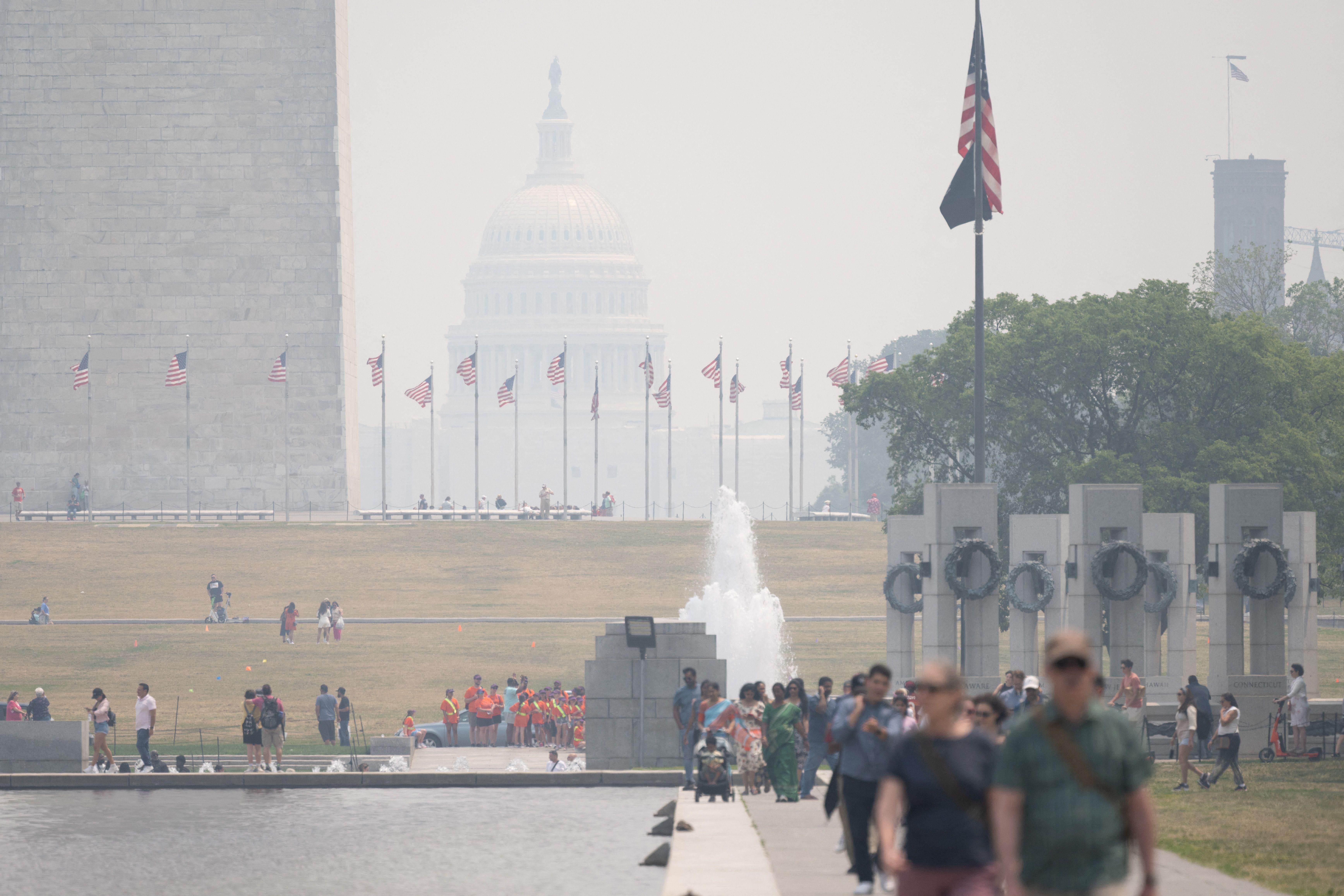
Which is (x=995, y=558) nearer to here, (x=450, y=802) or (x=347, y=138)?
(x=450, y=802)

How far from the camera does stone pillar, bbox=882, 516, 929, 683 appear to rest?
32.2 metres

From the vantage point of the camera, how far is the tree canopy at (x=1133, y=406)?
41.4 meters

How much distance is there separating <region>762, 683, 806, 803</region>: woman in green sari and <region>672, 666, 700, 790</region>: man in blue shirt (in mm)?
1501

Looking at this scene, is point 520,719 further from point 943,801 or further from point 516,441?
point 516,441

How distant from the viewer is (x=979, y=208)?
30031 mm

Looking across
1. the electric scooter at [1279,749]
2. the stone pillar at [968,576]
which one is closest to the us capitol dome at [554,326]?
the stone pillar at [968,576]

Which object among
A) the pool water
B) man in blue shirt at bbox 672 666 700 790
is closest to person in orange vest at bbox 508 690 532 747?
the pool water

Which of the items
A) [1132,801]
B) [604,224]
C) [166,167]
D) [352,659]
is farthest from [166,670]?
[604,224]

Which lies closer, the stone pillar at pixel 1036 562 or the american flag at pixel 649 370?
the stone pillar at pixel 1036 562

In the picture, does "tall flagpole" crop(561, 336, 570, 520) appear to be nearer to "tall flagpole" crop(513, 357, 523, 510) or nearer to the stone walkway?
"tall flagpole" crop(513, 357, 523, 510)

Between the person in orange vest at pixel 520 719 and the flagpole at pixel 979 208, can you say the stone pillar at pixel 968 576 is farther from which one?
the person in orange vest at pixel 520 719

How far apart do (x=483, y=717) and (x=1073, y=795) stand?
88.3 ft

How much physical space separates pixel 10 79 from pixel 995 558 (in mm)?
61765

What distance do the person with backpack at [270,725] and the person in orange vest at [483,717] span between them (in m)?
7.22
